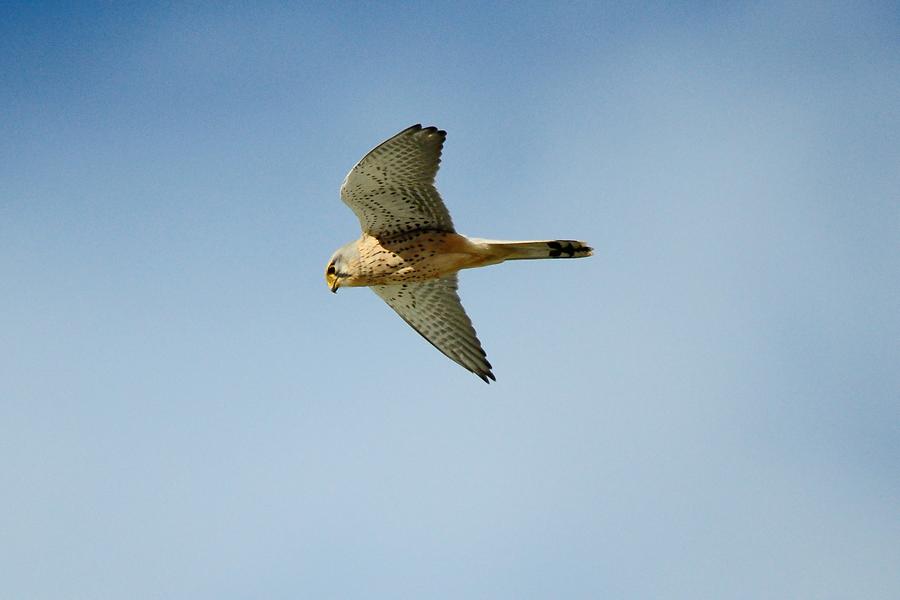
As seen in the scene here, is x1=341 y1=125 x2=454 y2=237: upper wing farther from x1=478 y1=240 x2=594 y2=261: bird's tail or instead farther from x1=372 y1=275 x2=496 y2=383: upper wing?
x1=372 y1=275 x2=496 y2=383: upper wing

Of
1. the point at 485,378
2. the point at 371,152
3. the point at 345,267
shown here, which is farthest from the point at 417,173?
the point at 485,378

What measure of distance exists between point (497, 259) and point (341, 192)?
5.52ft

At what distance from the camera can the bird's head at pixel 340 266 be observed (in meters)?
12.9

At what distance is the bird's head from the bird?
0.03ft

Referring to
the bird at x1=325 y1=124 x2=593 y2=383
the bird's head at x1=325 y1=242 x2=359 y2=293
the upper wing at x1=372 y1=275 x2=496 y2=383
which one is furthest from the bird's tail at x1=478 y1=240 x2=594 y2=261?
the bird's head at x1=325 y1=242 x2=359 y2=293

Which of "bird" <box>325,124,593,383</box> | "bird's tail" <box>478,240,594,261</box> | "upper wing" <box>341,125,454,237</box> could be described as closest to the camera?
"upper wing" <box>341,125,454,237</box>

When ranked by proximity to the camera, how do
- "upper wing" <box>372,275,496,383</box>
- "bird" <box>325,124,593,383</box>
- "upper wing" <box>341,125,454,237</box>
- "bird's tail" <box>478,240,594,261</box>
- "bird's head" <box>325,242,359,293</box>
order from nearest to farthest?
"upper wing" <box>341,125,454,237</box>
"bird" <box>325,124,593,383</box>
"bird's tail" <box>478,240,594,261</box>
"bird's head" <box>325,242,359,293</box>
"upper wing" <box>372,275,496,383</box>

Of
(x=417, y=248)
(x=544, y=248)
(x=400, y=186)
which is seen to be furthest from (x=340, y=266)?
(x=544, y=248)

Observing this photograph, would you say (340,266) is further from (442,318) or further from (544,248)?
(544,248)

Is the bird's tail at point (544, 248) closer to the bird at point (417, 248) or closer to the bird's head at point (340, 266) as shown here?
the bird at point (417, 248)

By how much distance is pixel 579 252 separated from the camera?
12320 mm

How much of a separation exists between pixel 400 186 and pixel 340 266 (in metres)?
1.19

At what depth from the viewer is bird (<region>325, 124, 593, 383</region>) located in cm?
1205

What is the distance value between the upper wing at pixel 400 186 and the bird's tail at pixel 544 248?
0.55 metres
